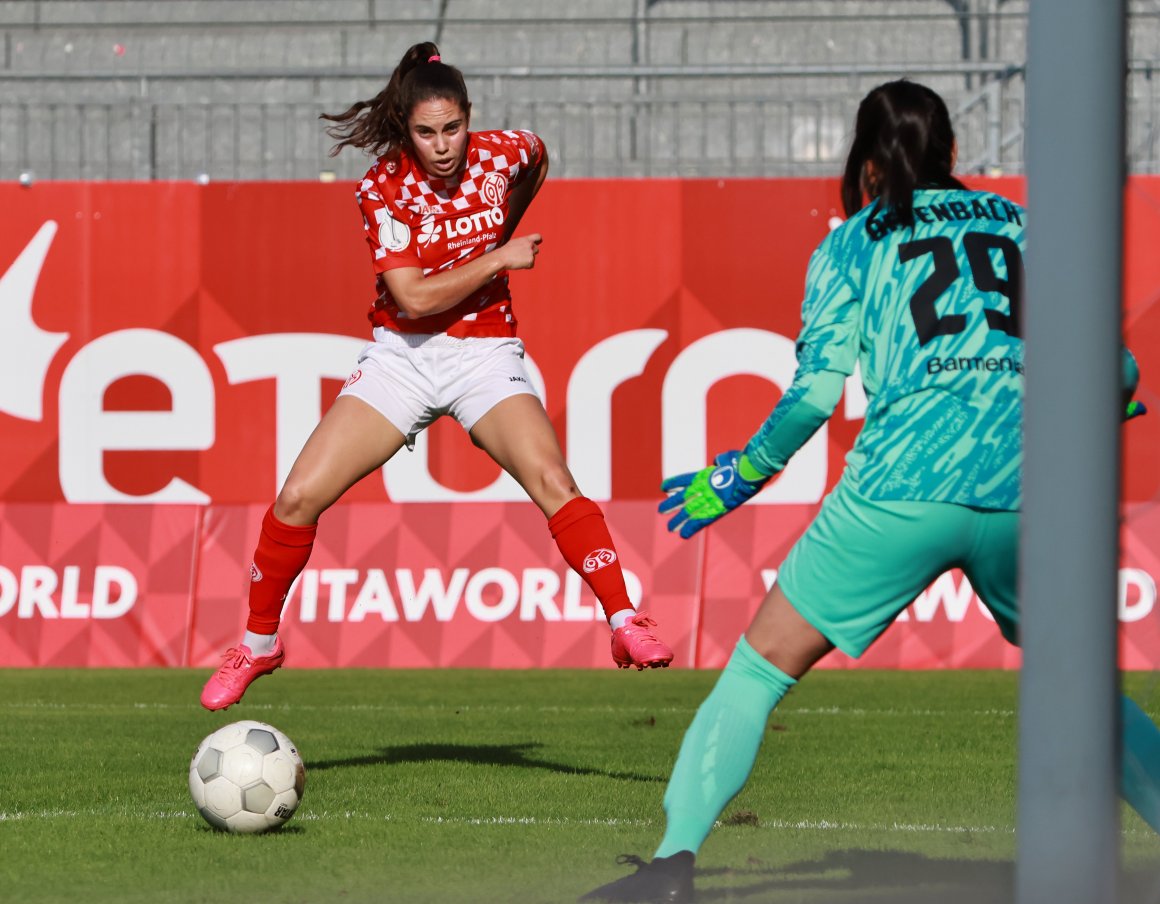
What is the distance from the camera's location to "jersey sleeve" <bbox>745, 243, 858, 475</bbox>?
3.93 m

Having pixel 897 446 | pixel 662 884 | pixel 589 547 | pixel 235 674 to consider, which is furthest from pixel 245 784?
pixel 897 446

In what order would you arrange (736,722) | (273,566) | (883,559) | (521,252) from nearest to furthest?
(883,559), (736,722), (521,252), (273,566)

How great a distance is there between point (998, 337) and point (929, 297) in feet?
0.55

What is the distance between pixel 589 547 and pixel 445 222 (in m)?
1.29

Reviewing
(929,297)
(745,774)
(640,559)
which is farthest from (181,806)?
(640,559)

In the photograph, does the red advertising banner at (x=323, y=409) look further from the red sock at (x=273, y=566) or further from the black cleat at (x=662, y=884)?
the black cleat at (x=662, y=884)

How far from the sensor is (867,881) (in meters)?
4.38

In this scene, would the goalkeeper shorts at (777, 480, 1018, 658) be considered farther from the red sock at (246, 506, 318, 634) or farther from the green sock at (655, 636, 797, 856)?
the red sock at (246, 506, 318, 634)

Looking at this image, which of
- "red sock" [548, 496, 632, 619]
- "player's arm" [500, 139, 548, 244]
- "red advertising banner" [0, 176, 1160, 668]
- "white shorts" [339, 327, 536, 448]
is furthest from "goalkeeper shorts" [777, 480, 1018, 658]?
"red advertising banner" [0, 176, 1160, 668]

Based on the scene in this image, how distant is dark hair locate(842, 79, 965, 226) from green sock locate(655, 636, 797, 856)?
1044 millimetres

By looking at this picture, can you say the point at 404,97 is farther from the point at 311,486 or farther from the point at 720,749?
the point at 720,749

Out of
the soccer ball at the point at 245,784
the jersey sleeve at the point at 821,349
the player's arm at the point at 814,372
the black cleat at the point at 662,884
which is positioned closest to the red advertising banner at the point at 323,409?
the soccer ball at the point at 245,784

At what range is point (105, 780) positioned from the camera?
21.0 feet

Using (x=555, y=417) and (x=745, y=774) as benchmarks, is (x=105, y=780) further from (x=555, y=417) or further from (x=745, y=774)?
(x=555, y=417)
